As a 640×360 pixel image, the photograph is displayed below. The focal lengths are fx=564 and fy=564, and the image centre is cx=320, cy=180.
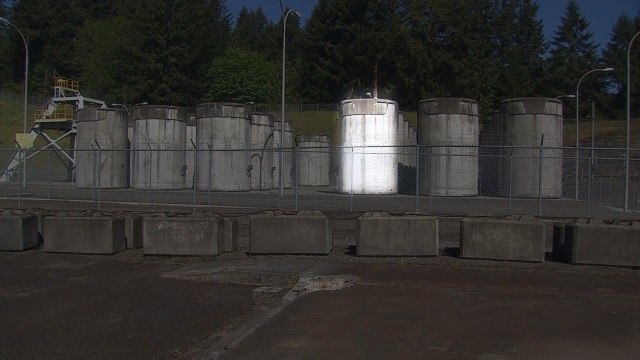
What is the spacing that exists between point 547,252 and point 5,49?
10492 centimetres

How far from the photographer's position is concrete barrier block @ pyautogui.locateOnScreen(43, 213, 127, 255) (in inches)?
457

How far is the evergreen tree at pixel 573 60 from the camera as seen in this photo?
7544 centimetres

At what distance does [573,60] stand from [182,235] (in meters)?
80.8

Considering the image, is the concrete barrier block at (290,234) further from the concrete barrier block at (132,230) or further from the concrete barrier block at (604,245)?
the concrete barrier block at (604,245)

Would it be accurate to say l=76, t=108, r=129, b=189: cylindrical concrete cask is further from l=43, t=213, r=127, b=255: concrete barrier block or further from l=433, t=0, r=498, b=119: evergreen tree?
l=433, t=0, r=498, b=119: evergreen tree

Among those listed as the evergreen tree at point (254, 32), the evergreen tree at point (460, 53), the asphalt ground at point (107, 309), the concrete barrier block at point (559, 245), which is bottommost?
the asphalt ground at point (107, 309)

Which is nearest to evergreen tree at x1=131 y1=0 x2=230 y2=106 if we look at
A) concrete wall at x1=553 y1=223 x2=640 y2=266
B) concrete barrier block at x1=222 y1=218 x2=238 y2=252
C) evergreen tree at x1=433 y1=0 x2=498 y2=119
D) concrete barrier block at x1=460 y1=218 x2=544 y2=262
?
evergreen tree at x1=433 y1=0 x2=498 y2=119

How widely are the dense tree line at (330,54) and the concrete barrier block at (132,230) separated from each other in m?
55.8

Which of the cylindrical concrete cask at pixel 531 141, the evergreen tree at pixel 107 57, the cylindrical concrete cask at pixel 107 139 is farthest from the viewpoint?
the evergreen tree at pixel 107 57

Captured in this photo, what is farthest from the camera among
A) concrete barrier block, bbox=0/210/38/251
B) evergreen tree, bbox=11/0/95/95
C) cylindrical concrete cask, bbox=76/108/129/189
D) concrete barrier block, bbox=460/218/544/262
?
evergreen tree, bbox=11/0/95/95

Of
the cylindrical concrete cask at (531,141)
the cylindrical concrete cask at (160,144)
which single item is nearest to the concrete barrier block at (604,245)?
the cylindrical concrete cask at (531,141)

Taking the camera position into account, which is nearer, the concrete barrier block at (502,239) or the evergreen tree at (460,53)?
the concrete barrier block at (502,239)

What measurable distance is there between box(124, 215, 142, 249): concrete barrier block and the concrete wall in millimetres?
8820

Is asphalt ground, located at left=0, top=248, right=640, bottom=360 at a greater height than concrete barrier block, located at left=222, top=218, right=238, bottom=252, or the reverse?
concrete barrier block, located at left=222, top=218, right=238, bottom=252
